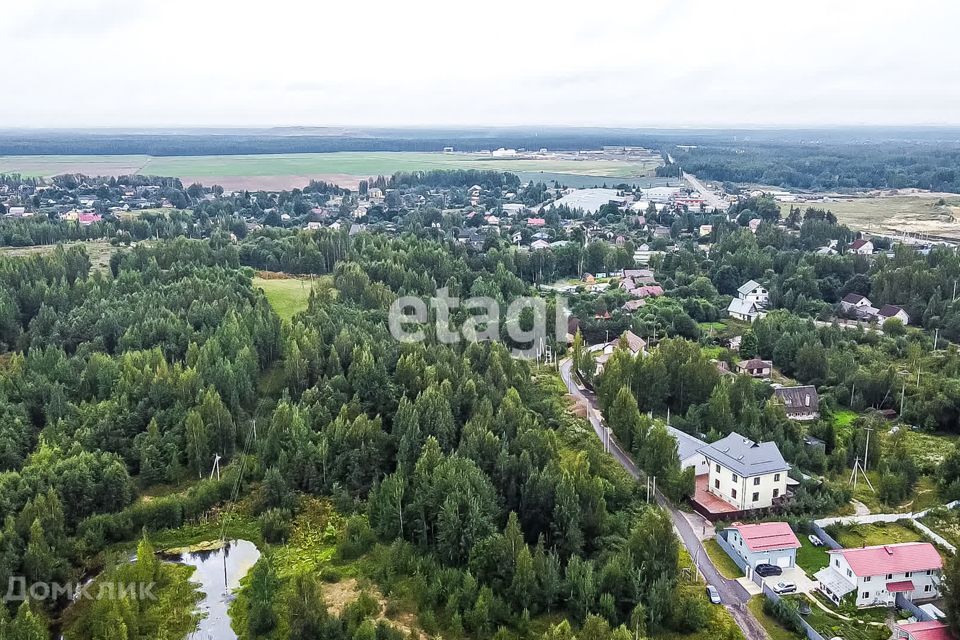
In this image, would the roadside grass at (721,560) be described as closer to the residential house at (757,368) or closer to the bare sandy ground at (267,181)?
the residential house at (757,368)

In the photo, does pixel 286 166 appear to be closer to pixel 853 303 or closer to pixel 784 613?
pixel 853 303

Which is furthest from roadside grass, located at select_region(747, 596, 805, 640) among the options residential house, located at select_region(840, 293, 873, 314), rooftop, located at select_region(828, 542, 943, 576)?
residential house, located at select_region(840, 293, 873, 314)

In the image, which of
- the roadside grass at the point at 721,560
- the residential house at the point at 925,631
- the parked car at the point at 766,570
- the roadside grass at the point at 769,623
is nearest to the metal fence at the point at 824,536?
the parked car at the point at 766,570

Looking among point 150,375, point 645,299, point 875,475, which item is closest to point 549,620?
point 875,475

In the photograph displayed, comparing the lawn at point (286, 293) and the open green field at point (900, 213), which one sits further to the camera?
the open green field at point (900, 213)

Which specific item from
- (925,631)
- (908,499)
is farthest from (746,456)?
(925,631)

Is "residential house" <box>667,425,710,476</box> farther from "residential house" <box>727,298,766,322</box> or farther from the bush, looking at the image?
"residential house" <box>727,298,766,322</box>
